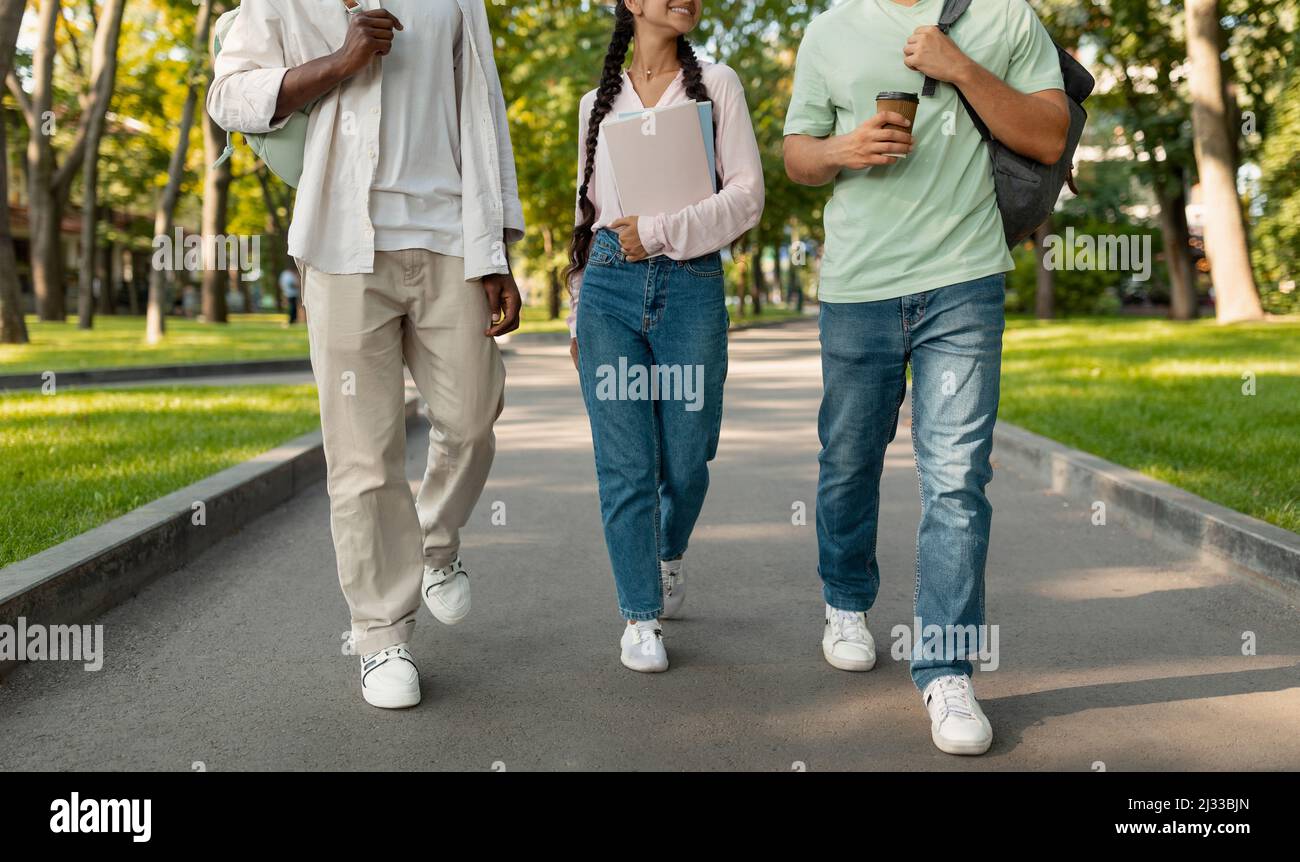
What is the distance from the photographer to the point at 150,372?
53.2ft

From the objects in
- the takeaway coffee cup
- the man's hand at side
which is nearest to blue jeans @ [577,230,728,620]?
the man's hand at side

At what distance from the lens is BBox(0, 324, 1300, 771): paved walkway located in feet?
10.9

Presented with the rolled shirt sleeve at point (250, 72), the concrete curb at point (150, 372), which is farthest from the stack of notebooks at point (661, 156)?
the concrete curb at point (150, 372)

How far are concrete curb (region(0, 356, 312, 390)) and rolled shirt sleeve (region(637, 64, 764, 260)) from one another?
37.9 ft

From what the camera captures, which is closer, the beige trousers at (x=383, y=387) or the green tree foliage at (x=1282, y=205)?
the beige trousers at (x=383, y=387)

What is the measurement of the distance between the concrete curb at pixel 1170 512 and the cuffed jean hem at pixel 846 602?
1.99 m

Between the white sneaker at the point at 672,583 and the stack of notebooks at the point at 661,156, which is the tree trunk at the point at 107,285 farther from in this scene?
the stack of notebooks at the point at 661,156

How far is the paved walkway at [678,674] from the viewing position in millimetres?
3334

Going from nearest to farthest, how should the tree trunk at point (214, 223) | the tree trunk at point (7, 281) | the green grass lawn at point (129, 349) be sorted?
the green grass lawn at point (129, 349) < the tree trunk at point (7, 281) < the tree trunk at point (214, 223)

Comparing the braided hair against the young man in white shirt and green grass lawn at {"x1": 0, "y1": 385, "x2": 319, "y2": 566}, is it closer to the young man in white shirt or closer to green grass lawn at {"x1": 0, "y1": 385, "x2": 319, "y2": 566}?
the young man in white shirt

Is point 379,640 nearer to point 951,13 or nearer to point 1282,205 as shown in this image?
point 951,13

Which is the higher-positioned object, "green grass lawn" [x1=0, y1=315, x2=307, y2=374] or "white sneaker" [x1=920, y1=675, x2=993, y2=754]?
"green grass lawn" [x1=0, y1=315, x2=307, y2=374]

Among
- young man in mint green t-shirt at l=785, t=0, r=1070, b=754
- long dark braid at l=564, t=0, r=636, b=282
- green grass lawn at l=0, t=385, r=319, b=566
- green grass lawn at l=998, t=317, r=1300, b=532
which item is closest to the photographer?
young man in mint green t-shirt at l=785, t=0, r=1070, b=754
